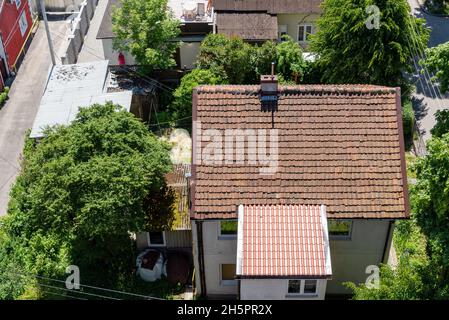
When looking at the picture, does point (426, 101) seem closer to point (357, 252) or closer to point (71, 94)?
point (357, 252)

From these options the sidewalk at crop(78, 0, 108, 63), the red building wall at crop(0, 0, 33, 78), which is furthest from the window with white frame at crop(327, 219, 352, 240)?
the red building wall at crop(0, 0, 33, 78)

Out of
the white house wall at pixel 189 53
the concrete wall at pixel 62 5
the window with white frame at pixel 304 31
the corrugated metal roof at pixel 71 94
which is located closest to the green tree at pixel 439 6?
the window with white frame at pixel 304 31

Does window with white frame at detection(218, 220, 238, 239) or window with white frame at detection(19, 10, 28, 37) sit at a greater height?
window with white frame at detection(19, 10, 28, 37)

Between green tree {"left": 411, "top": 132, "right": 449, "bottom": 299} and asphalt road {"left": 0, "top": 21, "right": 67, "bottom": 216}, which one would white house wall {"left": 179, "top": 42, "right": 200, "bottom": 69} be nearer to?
asphalt road {"left": 0, "top": 21, "right": 67, "bottom": 216}

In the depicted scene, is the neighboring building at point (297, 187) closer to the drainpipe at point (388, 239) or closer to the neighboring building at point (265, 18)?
the drainpipe at point (388, 239)

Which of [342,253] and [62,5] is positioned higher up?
[62,5]

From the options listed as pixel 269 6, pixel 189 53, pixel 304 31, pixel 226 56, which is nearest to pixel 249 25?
pixel 269 6

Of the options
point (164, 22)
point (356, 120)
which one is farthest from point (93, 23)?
point (356, 120)
